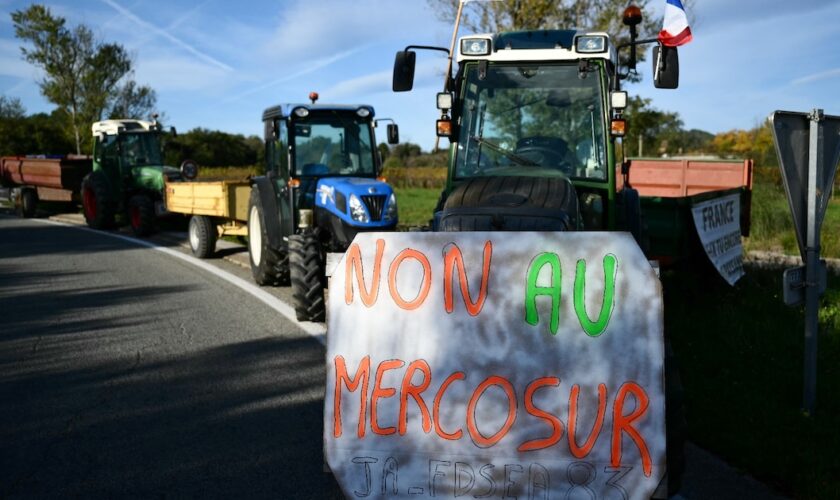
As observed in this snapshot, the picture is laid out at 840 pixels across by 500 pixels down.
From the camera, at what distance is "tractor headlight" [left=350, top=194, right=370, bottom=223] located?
885cm

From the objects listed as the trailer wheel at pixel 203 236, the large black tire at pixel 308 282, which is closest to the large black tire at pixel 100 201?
the trailer wheel at pixel 203 236

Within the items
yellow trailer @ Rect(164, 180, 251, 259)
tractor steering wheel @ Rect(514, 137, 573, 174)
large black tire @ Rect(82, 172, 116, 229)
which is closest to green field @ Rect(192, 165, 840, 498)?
tractor steering wheel @ Rect(514, 137, 573, 174)

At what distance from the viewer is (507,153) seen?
5414 mm

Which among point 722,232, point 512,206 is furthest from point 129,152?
point 512,206

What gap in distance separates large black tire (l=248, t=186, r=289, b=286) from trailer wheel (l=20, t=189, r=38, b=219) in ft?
49.2

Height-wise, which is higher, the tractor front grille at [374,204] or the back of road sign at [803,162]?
the back of road sign at [803,162]

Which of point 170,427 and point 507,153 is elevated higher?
point 507,153

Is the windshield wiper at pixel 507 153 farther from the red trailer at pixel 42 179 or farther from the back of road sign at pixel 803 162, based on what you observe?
the red trailer at pixel 42 179

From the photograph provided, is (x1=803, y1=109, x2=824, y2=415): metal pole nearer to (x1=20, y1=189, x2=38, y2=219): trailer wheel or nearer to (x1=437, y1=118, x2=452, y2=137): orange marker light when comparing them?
(x1=437, y1=118, x2=452, y2=137): orange marker light

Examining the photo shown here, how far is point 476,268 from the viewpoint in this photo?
2.99 m

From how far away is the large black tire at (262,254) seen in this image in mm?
9844

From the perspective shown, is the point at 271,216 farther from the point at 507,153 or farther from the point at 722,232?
the point at 722,232

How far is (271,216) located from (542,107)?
5119 mm

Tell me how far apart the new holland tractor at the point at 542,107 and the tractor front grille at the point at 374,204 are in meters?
3.40
